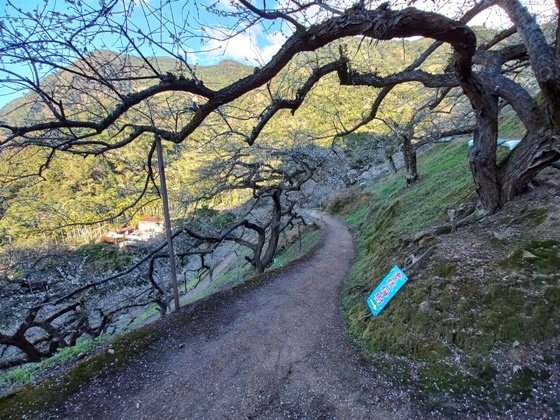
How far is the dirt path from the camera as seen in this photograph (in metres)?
2.70

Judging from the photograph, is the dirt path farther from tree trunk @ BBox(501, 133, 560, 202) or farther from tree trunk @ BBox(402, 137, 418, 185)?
tree trunk @ BBox(402, 137, 418, 185)

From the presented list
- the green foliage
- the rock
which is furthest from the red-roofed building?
the rock

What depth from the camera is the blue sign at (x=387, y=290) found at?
12.5 ft

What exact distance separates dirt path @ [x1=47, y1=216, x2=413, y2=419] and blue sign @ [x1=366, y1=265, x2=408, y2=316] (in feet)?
1.88

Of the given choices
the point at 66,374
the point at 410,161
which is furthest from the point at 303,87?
the point at 410,161

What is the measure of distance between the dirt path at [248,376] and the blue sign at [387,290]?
0.57 metres

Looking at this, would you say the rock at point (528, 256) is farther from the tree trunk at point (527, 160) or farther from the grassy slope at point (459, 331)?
the tree trunk at point (527, 160)

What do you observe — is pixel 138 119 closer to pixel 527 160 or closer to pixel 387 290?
pixel 387 290

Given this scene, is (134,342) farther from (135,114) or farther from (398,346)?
(398,346)

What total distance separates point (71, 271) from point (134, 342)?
9.18 metres

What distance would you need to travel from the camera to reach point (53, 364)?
3.58 meters

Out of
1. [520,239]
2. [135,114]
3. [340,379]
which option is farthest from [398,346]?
[135,114]

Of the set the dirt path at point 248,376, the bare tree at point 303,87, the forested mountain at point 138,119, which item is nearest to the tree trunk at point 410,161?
the forested mountain at point 138,119

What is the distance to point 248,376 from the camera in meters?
3.18
